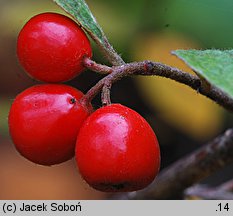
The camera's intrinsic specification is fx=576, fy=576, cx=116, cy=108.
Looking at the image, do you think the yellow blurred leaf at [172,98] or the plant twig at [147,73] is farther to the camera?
the yellow blurred leaf at [172,98]

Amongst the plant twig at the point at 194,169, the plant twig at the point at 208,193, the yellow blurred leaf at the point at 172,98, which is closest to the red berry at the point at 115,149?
the plant twig at the point at 194,169

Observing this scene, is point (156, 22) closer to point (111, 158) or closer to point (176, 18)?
point (176, 18)

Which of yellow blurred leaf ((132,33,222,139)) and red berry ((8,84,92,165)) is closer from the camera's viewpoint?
red berry ((8,84,92,165))

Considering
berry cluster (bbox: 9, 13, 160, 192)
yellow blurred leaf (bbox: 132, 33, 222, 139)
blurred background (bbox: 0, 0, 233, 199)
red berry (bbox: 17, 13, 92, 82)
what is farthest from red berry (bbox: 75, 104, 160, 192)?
yellow blurred leaf (bbox: 132, 33, 222, 139)

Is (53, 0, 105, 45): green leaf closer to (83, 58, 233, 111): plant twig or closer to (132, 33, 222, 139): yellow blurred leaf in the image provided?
(83, 58, 233, 111): plant twig

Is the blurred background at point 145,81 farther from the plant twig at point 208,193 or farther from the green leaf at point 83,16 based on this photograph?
the green leaf at point 83,16
